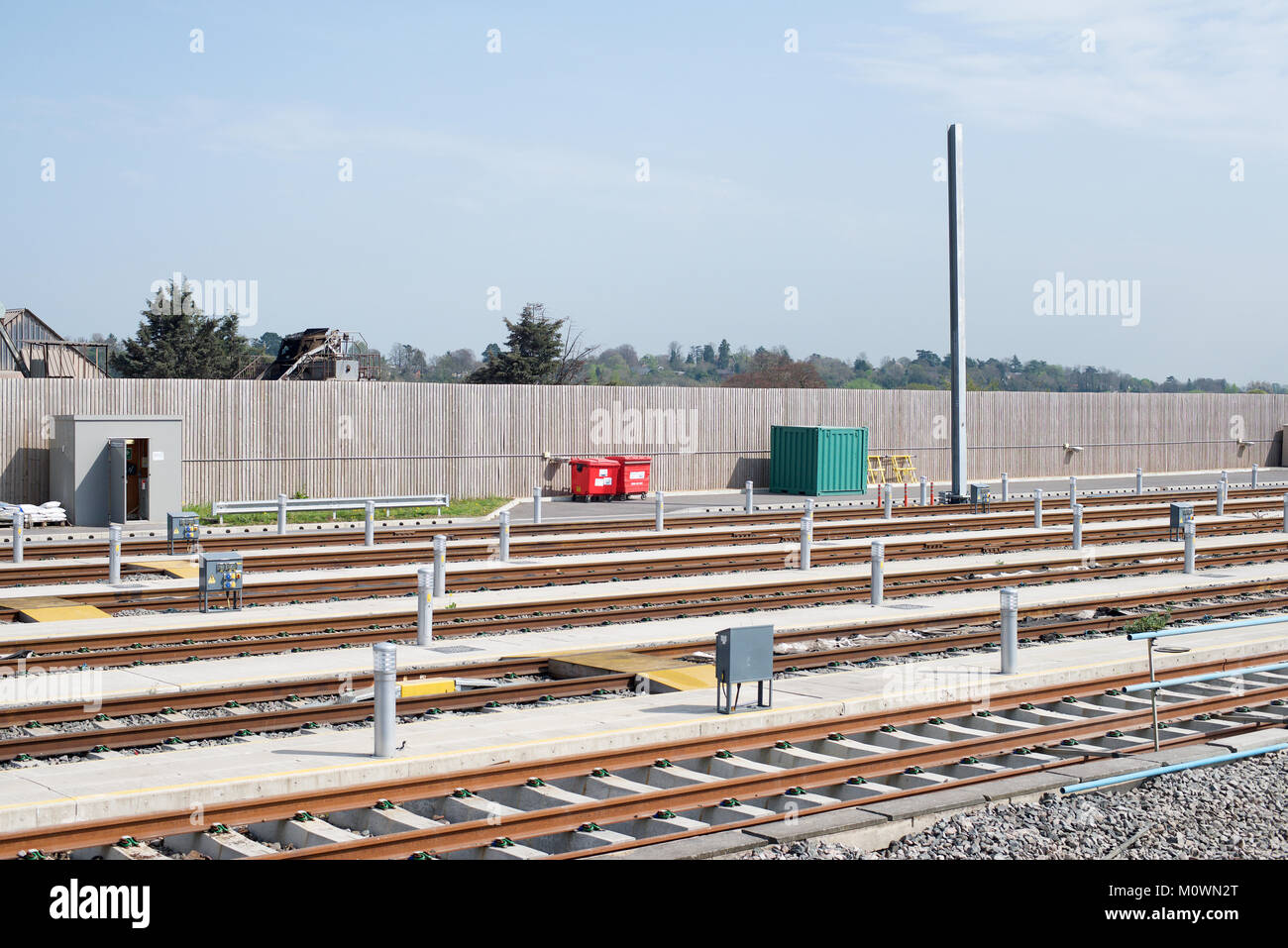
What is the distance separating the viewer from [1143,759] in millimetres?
10414

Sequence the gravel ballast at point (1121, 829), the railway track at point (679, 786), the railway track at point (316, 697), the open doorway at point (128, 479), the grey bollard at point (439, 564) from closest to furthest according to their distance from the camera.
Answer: the gravel ballast at point (1121, 829), the railway track at point (679, 786), the railway track at point (316, 697), the grey bollard at point (439, 564), the open doorway at point (128, 479)

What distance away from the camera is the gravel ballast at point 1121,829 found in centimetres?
820

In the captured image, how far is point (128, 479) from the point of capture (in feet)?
104

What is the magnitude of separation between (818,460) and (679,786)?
32880 mm

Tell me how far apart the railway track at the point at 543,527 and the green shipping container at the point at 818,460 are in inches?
194

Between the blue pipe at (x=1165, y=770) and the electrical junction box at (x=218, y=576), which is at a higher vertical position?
the electrical junction box at (x=218, y=576)

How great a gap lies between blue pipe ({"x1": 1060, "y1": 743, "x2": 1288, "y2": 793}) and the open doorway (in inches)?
A: 989

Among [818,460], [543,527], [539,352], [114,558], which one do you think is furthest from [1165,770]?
[539,352]

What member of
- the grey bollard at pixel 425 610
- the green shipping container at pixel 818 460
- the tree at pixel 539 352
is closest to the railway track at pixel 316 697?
the grey bollard at pixel 425 610

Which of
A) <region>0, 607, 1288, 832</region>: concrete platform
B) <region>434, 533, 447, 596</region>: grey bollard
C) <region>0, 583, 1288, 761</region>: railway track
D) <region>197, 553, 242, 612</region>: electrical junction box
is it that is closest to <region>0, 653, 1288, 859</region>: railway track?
<region>0, 607, 1288, 832</region>: concrete platform

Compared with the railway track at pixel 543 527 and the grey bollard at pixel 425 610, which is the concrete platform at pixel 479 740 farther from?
the railway track at pixel 543 527

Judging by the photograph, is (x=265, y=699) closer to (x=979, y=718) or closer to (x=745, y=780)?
(x=745, y=780)

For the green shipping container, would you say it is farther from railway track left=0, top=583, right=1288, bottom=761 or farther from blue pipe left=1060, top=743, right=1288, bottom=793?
blue pipe left=1060, top=743, right=1288, bottom=793
